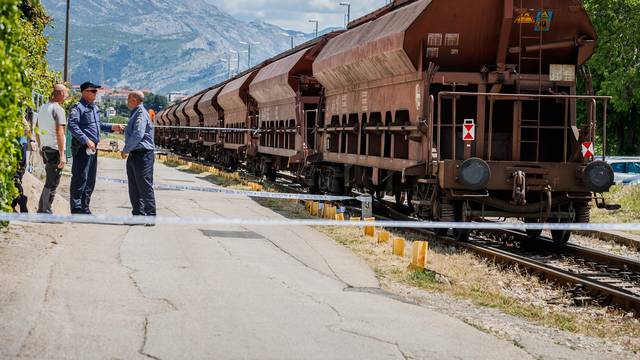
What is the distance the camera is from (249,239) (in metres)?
12.3

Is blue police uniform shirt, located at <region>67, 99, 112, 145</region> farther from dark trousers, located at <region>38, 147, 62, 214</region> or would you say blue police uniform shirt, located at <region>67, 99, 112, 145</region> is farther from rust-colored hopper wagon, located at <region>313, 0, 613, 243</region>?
rust-colored hopper wagon, located at <region>313, 0, 613, 243</region>

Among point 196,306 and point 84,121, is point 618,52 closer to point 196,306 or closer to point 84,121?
point 84,121

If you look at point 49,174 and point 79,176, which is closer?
point 49,174

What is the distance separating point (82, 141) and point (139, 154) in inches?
33.5

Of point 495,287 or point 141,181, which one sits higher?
point 141,181

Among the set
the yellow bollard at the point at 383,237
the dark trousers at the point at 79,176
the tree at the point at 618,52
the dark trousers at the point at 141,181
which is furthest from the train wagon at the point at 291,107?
the tree at the point at 618,52

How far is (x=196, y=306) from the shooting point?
7.54 meters

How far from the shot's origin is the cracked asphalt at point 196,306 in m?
6.34

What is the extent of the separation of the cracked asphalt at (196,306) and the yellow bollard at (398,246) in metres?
1.40

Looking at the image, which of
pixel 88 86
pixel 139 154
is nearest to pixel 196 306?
pixel 139 154

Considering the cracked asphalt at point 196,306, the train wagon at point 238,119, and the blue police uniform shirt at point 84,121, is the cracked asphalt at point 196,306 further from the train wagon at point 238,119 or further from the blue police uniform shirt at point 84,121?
the train wagon at point 238,119

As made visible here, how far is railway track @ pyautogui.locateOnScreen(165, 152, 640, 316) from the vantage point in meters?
10.5

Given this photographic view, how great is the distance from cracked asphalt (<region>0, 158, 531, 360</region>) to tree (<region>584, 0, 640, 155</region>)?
38.9 meters

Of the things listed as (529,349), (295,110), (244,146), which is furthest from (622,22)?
(529,349)
